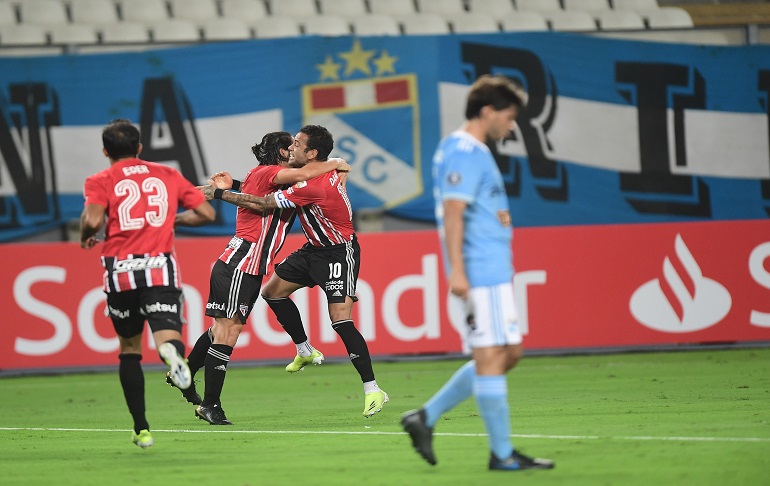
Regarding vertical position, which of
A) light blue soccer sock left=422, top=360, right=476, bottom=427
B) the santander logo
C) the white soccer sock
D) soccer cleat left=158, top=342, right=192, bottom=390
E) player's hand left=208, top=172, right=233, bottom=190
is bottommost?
the santander logo

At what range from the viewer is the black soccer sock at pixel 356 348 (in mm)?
8945

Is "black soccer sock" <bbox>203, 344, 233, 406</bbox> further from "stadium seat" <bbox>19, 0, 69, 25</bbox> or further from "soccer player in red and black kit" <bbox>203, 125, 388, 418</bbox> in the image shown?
"stadium seat" <bbox>19, 0, 69, 25</bbox>

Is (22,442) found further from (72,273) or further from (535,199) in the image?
(535,199)

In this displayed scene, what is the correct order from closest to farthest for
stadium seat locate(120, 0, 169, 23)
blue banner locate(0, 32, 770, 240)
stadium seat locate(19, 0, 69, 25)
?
blue banner locate(0, 32, 770, 240)
stadium seat locate(19, 0, 69, 25)
stadium seat locate(120, 0, 169, 23)

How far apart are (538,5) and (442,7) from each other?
151 cm

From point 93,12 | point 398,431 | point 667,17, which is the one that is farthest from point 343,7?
point 398,431

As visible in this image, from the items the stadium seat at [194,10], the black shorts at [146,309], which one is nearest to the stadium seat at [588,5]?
the stadium seat at [194,10]

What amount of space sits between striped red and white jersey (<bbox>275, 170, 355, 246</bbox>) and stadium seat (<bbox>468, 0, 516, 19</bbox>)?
970cm

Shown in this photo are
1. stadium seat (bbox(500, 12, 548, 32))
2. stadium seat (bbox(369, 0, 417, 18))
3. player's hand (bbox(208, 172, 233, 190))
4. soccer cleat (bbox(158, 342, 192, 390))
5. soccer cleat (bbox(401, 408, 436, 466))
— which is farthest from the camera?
stadium seat (bbox(369, 0, 417, 18))

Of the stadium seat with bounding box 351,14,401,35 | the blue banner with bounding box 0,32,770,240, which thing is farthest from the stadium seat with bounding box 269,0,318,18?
the blue banner with bounding box 0,32,770,240

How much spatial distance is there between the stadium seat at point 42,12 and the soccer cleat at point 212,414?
33.7ft

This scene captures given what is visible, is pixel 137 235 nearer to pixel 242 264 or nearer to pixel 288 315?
pixel 242 264

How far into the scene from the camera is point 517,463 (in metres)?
5.72

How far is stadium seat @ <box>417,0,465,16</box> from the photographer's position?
60.0 ft
